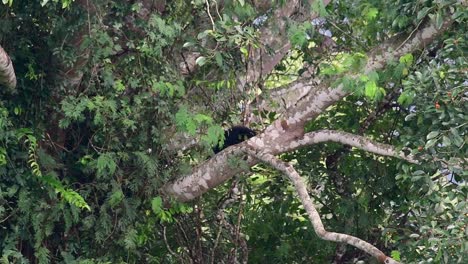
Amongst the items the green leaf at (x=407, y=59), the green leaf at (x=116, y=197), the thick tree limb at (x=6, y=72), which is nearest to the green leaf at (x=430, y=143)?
the green leaf at (x=407, y=59)

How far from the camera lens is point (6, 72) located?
4.01 meters

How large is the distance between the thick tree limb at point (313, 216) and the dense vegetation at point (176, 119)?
285 millimetres

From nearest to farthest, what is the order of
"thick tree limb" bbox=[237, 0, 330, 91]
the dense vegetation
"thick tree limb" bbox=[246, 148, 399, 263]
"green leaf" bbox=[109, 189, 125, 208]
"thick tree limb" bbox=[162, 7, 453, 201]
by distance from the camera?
"thick tree limb" bbox=[246, 148, 399, 263], the dense vegetation, "thick tree limb" bbox=[162, 7, 453, 201], "green leaf" bbox=[109, 189, 125, 208], "thick tree limb" bbox=[237, 0, 330, 91]

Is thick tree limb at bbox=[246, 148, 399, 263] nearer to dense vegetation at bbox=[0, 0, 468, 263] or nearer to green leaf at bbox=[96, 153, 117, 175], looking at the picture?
dense vegetation at bbox=[0, 0, 468, 263]

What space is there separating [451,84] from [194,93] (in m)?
1.58

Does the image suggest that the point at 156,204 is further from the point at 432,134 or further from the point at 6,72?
the point at 432,134

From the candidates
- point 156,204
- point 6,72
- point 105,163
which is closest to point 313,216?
point 156,204

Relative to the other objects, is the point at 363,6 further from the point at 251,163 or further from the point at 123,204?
the point at 123,204

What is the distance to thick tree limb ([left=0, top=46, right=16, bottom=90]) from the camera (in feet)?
12.7

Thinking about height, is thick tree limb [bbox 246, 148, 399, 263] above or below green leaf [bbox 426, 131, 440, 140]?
below

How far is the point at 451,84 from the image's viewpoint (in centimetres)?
410

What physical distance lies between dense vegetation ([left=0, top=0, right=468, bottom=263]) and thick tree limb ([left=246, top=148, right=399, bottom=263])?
0.94 ft

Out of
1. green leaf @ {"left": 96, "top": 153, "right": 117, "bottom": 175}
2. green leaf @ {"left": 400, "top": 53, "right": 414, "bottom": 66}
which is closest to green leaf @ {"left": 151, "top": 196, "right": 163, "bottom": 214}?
green leaf @ {"left": 96, "top": 153, "right": 117, "bottom": 175}

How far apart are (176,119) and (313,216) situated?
3.04 ft
